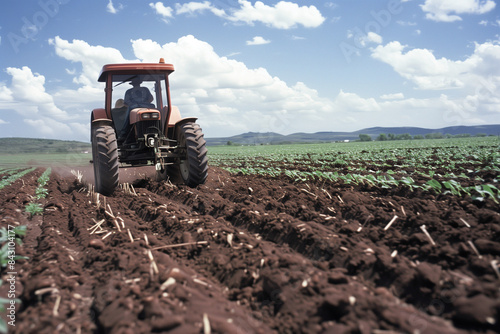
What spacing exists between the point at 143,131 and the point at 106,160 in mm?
1226

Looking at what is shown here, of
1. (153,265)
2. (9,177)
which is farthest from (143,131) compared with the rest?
(9,177)

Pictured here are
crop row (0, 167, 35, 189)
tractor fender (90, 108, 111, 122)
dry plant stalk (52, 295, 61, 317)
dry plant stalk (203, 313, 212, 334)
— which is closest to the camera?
dry plant stalk (203, 313, 212, 334)

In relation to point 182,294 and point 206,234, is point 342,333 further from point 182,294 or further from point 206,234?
point 206,234

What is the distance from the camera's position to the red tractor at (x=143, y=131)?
7.38 m

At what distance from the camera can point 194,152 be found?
301 inches

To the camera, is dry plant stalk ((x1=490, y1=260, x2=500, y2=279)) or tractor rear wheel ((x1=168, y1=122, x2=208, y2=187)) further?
tractor rear wheel ((x1=168, y1=122, x2=208, y2=187))

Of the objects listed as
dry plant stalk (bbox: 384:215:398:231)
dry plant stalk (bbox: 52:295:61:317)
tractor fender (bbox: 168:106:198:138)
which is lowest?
dry plant stalk (bbox: 52:295:61:317)

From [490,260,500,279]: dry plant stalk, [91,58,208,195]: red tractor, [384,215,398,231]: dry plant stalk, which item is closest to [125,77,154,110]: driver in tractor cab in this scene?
[91,58,208,195]: red tractor

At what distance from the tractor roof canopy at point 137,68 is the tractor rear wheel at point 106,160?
131 centimetres

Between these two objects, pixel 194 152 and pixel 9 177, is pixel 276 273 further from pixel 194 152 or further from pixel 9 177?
pixel 9 177

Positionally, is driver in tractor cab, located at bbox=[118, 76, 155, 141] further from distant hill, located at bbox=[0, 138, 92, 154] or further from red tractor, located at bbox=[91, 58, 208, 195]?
distant hill, located at bbox=[0, 138, 92, 154]

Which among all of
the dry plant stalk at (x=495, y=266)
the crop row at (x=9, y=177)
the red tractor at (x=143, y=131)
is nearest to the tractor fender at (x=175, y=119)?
the red tractor at (x=143, y=131)

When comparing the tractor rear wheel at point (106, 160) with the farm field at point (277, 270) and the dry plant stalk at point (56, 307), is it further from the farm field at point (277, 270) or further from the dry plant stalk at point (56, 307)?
the dry plant stalk at point (56, 307)

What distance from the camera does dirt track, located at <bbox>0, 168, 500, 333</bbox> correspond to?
7.64 ft
